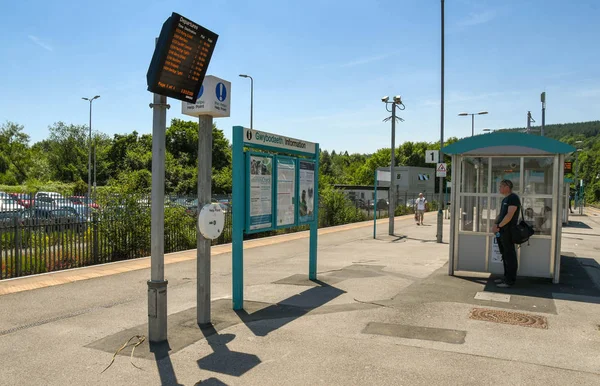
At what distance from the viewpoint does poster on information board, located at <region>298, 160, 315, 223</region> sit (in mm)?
8480

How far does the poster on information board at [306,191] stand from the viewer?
8.48 meters

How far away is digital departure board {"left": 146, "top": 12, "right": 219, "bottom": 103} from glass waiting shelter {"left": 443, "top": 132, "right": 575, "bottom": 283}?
521 centimetres

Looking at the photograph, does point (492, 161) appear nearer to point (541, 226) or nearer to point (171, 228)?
point (541, 226)

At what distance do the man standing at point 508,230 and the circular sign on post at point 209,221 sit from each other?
4.99 metres

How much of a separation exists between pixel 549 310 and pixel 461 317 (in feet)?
4.54

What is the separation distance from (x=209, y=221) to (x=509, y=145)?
570 cm

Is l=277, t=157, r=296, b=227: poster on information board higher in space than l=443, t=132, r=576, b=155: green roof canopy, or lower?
lower

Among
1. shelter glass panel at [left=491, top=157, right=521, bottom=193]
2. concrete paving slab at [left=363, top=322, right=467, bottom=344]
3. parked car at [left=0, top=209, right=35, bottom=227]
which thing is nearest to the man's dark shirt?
shelter glass panel at [left=491, top=157, right=521, bottom=193]

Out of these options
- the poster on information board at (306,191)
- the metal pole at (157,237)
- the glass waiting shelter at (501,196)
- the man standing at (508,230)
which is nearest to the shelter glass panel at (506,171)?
the glass waiting shelter at (501,196)

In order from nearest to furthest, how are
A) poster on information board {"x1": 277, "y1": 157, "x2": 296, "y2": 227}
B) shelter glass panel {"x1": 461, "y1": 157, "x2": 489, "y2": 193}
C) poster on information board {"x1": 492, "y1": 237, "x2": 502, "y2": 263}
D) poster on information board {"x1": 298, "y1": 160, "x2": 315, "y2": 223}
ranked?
poster on information board {"x1": 277, "y1": 157, "x2": 296, "y2": 227} < poster on information board {"x1": 298, "y1": 160, "x2": 315, "y2": 223} < poster on information board {"x1": 492, "y1": 237, "x2": 502, "y2": 263} < shelter glass panel {"x1": 461, "y1": 157, "x2": 489, "y2": 193}

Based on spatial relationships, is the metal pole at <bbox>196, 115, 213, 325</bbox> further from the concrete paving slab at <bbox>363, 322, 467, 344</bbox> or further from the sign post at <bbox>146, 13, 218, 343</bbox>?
the concrete paving slab at <bbox>363, 322, 467, 344</bbox>

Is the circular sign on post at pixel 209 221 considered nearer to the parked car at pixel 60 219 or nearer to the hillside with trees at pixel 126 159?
the parked car at pixel 60 219

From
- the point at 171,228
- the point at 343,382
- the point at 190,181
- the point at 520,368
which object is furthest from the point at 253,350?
the point at 190,181

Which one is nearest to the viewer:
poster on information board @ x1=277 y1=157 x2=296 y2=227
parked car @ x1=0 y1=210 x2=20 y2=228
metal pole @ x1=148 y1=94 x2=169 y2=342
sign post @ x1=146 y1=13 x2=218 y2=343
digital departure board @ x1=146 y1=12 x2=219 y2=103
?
digital departure board @ x1=146 y1=12 x2=219 y2=103
